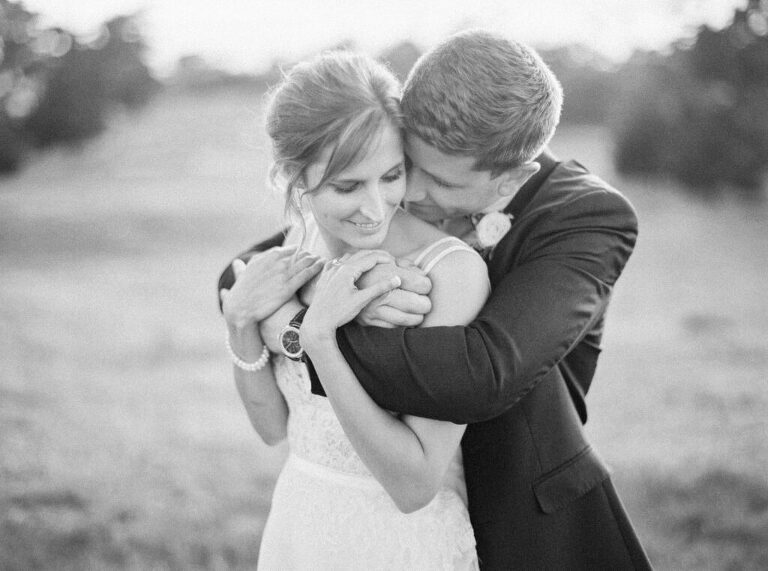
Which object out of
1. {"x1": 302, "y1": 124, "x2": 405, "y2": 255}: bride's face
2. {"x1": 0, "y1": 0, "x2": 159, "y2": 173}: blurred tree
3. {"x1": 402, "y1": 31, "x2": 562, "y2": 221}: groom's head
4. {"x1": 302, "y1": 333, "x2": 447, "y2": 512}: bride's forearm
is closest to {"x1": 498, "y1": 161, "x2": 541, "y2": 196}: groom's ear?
{"x1": 402, "y1": 31, "x2": 562, "y2": 221}: groom's head

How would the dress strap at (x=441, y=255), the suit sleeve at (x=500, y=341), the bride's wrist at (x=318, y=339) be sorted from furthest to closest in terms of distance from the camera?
the dress strap at (x=441, y=255) → the bride's wrist at (x=318, y=339) → the suit sleeve at (x=500, y=341)

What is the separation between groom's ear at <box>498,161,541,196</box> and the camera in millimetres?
2182

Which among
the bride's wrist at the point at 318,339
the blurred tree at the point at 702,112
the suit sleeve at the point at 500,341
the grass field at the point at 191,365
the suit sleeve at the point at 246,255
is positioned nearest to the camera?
the suit sleeve at the point at 500,341

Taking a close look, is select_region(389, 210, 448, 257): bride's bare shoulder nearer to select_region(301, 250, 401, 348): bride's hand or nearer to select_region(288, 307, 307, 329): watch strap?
select_region(301, 250, 401, 348): bride's hand

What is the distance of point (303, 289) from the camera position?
235cm

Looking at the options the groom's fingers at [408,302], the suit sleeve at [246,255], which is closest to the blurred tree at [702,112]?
the suit sleeve at [246,255]

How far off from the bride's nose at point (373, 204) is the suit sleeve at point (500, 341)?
319 millimetres

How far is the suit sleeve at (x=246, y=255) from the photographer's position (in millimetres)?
2641

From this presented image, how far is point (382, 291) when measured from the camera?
1.97m

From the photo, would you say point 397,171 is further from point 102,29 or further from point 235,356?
point 102,29

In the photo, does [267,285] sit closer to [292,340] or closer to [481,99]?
[292,340]

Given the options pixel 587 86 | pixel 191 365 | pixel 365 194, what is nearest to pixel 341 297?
pixel 365 194

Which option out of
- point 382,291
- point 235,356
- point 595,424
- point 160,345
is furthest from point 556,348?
point 160,345

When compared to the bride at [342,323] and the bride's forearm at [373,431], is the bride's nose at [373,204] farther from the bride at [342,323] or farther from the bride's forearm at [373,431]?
the bride's forearm at [373,431]
